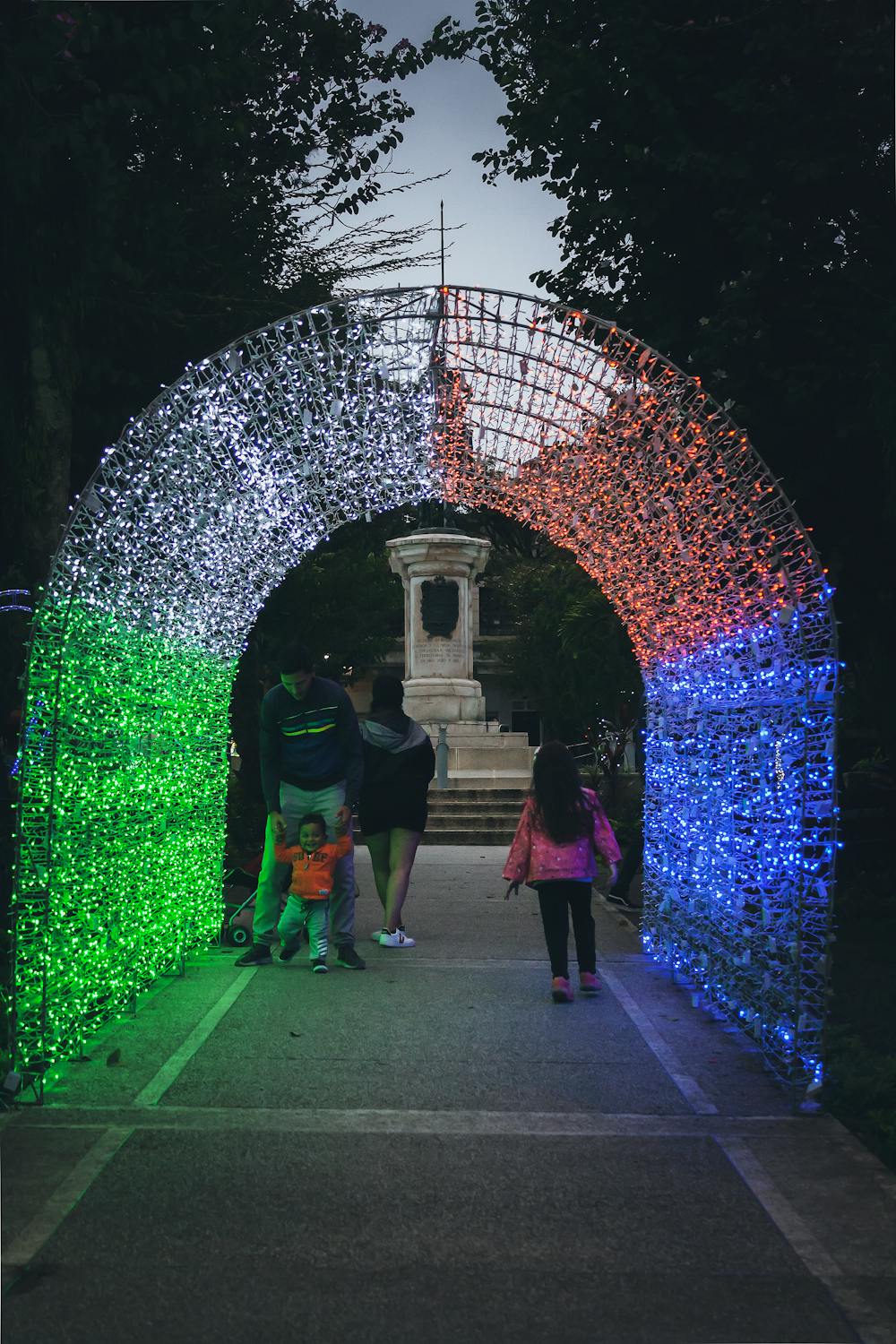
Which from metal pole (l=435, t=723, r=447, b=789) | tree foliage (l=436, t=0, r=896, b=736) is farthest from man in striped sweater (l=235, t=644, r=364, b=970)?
metal pole (l=435, t=723, r=447, b=789)

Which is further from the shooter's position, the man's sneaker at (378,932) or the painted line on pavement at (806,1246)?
the man's sneaker at (378,932)

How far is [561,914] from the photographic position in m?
8.09

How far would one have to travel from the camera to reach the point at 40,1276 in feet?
13.0

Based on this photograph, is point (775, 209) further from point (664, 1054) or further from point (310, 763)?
point (664, 1054)

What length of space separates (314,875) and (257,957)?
93 centimetres

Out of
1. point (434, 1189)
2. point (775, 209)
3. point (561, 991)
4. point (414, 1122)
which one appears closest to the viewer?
point (434, 1189)

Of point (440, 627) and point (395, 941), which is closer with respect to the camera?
point (395, 941)

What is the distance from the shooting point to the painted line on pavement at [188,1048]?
5.97m

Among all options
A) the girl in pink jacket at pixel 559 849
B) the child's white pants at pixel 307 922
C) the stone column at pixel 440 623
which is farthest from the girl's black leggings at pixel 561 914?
the stone column at pixel 440 623

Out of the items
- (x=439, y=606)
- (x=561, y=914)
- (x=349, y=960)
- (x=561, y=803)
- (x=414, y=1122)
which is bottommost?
(x=349, y=960)

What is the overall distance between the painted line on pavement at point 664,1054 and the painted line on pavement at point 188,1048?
230 cm

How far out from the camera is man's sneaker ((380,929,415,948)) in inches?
397

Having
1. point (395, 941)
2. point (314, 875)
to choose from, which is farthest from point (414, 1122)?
point (395, 941)

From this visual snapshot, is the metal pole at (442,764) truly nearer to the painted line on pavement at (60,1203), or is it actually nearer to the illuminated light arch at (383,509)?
the illuminated light arch at (383,509)
